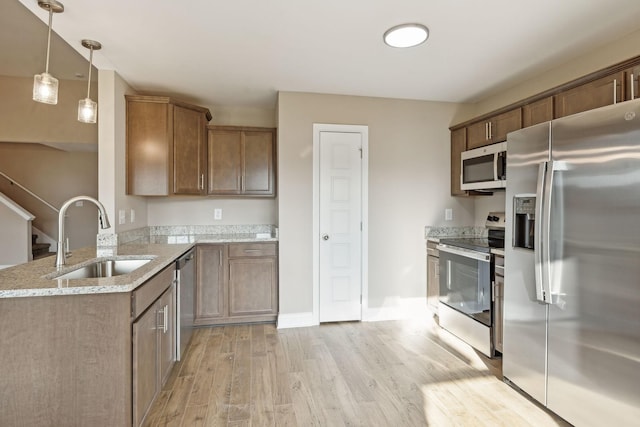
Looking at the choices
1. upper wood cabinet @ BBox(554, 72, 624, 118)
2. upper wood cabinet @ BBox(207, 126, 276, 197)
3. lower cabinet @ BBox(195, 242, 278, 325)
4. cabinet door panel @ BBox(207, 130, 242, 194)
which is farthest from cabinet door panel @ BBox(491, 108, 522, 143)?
cabinet door panel @ BBox(207, 130, 242, 194)

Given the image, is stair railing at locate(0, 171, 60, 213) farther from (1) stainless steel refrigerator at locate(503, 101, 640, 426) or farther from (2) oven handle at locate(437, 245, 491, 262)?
(1) stainless steel refrigerator at locate(503, 101, 640, 426)

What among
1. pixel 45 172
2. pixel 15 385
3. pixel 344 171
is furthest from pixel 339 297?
pixel 45 172

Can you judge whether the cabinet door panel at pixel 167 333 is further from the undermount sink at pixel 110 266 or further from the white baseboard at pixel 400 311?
the white baseboard at pixel 400 311

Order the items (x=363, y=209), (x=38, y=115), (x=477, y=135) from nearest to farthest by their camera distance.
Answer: (x=477, y=135) < (x=363, y=209) < (x=38, y=115)

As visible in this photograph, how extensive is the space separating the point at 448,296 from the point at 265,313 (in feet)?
6.34

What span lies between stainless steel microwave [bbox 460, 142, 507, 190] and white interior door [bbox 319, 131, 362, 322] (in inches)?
44.1

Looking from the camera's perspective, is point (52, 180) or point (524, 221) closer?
point (524, 221)

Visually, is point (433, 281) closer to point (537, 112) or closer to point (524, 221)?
point (524, 221)

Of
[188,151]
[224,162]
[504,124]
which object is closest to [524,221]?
[504,124]

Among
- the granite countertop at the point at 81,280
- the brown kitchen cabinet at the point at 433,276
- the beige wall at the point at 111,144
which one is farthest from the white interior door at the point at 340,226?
the beige wall at the point at 111,144

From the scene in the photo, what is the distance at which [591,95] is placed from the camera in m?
2.18

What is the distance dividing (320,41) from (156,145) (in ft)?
6.31

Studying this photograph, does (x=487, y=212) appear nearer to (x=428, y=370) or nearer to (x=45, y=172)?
(x=428, y=370)

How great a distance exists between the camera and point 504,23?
7.06 feet
